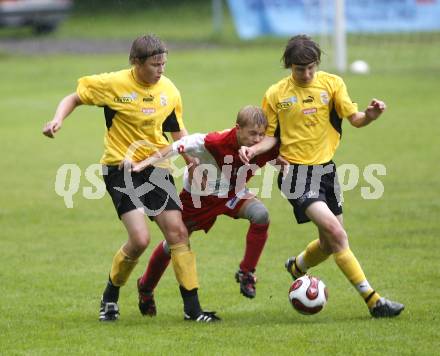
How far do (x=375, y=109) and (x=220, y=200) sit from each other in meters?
1.30

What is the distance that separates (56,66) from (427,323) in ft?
66.4

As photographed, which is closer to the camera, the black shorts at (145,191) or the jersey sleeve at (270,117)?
the black shorts at (145,191)

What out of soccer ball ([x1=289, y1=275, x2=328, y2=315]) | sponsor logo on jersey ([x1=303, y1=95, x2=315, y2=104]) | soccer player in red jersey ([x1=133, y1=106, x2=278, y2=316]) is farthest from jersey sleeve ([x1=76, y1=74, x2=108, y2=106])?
soccer ball ([x1=289, y1=275, x2=328, y2=315])

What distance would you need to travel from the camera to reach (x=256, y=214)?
25.0 ft

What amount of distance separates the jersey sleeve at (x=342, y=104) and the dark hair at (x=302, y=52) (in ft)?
1.07

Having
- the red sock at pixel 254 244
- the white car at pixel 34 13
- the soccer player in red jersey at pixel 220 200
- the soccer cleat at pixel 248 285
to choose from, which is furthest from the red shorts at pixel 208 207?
the white car at pixel 34 13

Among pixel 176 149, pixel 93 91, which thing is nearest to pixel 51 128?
pixel 93 91

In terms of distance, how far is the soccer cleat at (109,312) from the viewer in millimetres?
7566

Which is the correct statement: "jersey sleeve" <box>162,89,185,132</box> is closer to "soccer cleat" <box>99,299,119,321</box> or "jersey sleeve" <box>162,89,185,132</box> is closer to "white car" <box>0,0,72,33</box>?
"soccer cleat" <box>99,299,119,321</box>

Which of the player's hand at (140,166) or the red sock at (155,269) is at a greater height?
the player's hand at (140,166)

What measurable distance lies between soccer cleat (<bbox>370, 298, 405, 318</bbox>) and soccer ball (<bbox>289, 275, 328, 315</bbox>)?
0.36 m

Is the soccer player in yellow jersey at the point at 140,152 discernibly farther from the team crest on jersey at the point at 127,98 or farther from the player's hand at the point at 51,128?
the player's hand at the point at 51,128

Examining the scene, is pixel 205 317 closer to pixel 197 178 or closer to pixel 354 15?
pixel 197 178

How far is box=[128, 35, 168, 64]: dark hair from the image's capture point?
724cm
